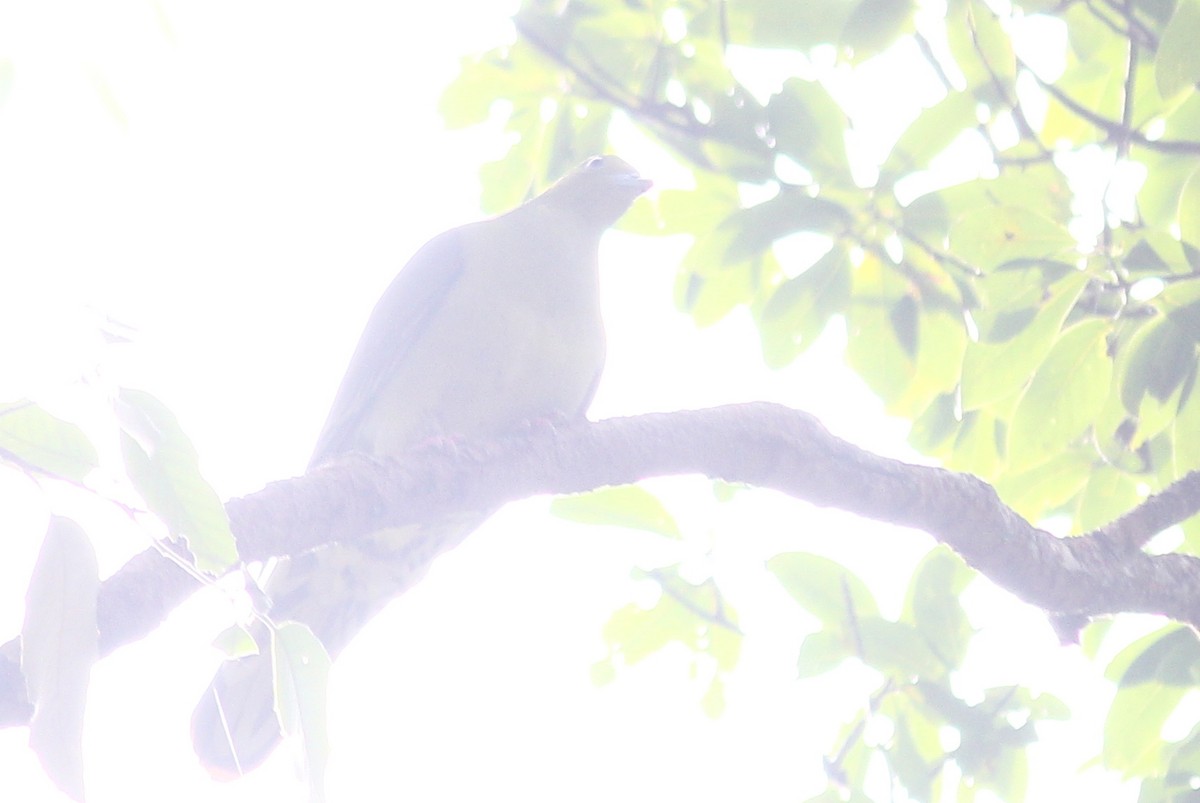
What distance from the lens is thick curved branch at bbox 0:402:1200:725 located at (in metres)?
2.32

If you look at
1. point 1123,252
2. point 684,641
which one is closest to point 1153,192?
point 1123,252

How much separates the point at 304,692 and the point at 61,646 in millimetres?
263

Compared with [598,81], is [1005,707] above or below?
below

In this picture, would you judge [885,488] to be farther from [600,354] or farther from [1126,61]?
[600,354]

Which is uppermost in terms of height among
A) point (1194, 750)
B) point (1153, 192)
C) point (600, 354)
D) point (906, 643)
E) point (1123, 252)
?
point (600, 354)

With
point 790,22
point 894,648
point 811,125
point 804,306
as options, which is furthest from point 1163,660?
point 790,22

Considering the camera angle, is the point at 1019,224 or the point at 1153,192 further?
the point at 1153,192

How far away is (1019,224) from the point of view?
→ 234 centimetres

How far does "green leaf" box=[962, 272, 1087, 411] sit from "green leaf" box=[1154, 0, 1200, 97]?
348mm

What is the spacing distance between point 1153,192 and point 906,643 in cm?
96

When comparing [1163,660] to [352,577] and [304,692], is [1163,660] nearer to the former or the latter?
[304,692]

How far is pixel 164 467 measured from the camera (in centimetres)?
137

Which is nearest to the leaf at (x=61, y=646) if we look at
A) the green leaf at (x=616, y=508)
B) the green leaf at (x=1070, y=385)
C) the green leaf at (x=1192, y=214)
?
the green leaf at (x=616, y=508)

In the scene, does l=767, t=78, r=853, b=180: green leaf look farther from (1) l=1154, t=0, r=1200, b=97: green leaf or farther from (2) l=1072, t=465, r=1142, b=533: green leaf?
(2) l=1072, t=465, r=1142, b=533: green leaf
